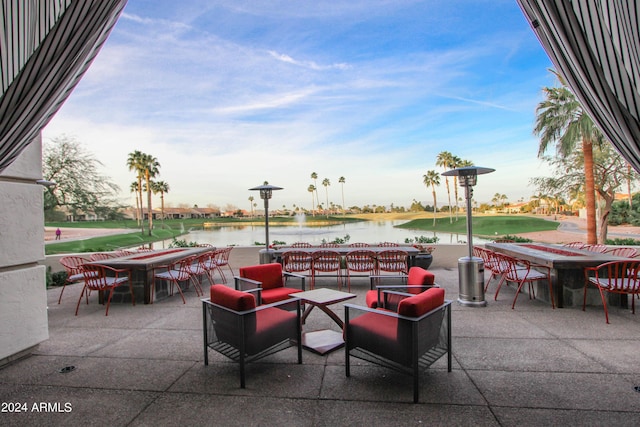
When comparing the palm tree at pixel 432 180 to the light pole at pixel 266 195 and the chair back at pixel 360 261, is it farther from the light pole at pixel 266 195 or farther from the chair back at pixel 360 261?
the chair back at pixel 360 261

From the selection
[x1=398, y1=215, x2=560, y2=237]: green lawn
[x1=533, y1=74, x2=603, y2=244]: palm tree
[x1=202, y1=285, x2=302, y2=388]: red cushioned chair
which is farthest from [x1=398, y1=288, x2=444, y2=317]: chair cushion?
[x1=398, y1=215, x2=560, y2=237]: green lawn

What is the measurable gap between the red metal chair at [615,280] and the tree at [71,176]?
14609 mm

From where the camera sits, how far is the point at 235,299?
268 centimetres

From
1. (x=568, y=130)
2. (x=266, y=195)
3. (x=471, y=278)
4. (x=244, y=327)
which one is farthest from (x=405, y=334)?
(x=568, y=130)

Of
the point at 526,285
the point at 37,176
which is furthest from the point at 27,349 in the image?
the point at 526,285

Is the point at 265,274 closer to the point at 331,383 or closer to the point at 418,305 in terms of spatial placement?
the point at 331,383

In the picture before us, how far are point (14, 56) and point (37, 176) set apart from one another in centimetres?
173

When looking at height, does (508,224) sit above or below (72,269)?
below

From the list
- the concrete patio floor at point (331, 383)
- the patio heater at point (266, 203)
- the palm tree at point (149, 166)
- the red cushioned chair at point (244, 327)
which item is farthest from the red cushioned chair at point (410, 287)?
the palm tree at point (149, 166)

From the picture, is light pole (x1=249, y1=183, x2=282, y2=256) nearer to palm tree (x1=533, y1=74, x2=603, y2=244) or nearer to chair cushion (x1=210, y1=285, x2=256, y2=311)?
chair cushion (x1=210, y1=285, x2=256, y2=311)

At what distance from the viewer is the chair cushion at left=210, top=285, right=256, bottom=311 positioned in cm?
266

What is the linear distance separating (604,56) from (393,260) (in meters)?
4.61

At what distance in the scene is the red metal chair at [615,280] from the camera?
4082 millimetres

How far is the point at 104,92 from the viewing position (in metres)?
8.40
